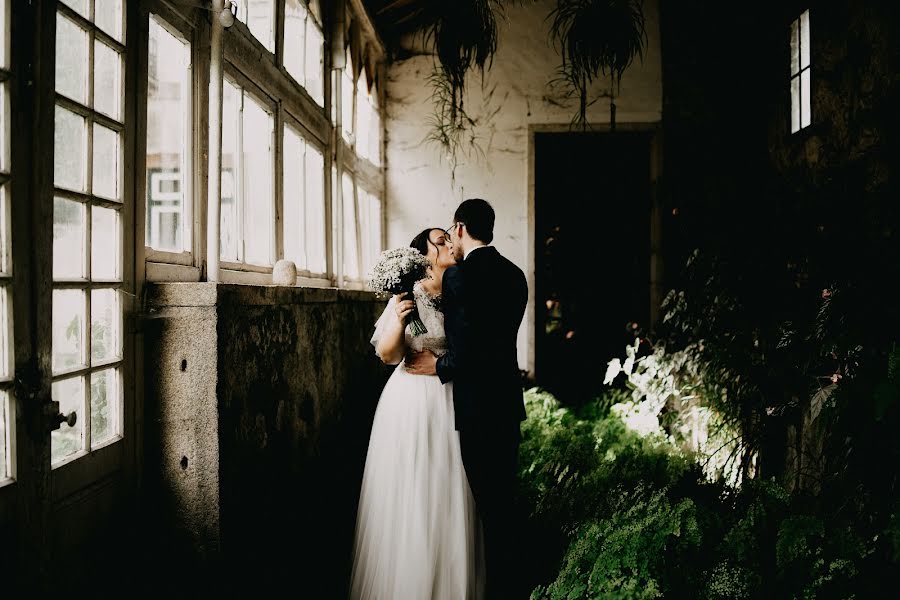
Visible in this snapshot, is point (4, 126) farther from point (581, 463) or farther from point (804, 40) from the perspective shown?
point (804, 40)

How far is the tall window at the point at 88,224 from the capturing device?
191 cm

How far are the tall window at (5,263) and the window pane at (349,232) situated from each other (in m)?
3.76

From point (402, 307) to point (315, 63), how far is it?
2.48m

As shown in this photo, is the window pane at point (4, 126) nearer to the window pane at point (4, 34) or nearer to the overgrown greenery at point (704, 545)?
the window pane at point (4, 34)

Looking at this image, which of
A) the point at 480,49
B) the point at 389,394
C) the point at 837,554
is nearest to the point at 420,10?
the point at 480,49

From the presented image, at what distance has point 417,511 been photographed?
293cm

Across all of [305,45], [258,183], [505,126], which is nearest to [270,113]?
[258,183]

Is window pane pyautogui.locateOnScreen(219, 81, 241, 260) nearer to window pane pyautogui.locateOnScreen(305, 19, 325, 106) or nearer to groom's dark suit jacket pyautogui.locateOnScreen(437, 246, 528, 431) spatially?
groom's dark suit jacket pyautogui.locateOnScreen(437, 246, 528, 431)

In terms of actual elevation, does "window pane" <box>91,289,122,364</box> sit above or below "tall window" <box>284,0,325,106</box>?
below

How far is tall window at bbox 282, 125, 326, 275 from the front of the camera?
4.02 meters

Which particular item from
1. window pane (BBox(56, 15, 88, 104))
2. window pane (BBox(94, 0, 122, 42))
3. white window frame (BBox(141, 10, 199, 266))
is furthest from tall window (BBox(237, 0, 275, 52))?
window pane (BBox(56, 15, 88, 104))

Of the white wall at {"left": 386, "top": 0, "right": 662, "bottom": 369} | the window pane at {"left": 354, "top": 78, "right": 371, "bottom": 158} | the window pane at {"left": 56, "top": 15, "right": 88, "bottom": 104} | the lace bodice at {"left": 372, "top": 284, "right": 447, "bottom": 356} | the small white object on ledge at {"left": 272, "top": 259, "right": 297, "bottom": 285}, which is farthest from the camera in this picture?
the white wall at {"left": 386, "top": 0, "right": 662, "bottom": 369}

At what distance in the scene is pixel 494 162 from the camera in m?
7.02

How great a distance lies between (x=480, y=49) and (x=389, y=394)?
1.79 metres
